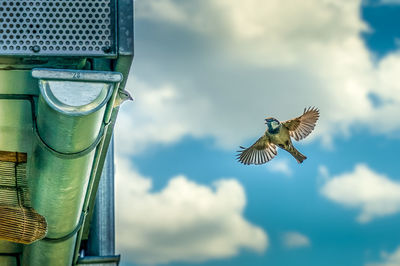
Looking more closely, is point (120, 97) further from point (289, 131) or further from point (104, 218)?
point (289, 131)

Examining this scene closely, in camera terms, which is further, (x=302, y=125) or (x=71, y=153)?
(x=302, y=125)

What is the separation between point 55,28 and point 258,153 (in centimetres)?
721

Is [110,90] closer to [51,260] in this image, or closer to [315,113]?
[51,260]

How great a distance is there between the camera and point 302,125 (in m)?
12.4

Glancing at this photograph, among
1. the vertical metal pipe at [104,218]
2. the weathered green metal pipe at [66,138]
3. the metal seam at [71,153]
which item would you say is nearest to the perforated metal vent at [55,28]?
the weathered green metal pipe at [66,138]

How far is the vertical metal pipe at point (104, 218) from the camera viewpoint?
31.4 feet

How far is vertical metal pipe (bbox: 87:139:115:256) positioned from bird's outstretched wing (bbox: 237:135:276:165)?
12.2 ft

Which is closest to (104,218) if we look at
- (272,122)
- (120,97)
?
(120,97)

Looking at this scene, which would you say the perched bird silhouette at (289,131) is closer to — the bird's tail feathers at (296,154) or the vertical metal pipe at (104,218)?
the bird's tail feathers at (296,154)

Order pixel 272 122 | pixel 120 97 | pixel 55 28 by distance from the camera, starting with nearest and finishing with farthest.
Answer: pixel 55 28 < pixel 120 97 < pixel 272 122

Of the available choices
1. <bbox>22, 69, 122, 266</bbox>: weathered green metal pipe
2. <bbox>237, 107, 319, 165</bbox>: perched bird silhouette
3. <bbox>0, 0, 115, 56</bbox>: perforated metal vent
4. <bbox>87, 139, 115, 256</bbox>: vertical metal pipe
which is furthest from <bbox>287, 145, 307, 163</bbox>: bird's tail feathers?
<bbox>0, 0, 115, 56</bbox>: perforated metal vent

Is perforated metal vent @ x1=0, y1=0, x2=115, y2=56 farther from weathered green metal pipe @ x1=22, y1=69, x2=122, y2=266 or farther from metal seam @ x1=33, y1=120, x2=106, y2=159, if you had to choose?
metal seam @ x1=33, y1=120, x2=106, y2=159

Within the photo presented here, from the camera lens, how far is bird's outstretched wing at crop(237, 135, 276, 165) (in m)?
12.8

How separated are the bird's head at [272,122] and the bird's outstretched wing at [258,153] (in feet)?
1.78
